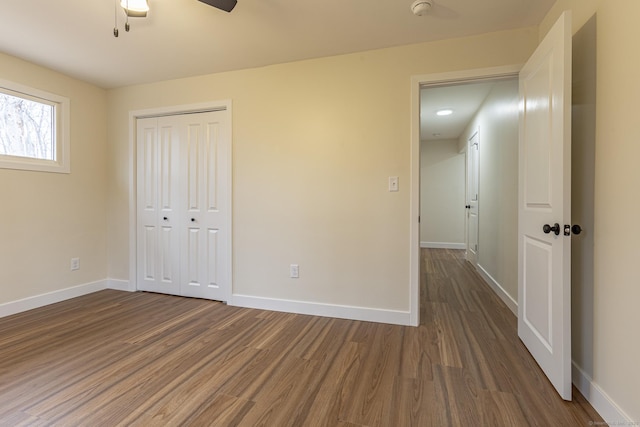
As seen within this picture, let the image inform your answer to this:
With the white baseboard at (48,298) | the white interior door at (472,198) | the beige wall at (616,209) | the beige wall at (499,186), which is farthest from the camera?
the white interior door at (472,198)

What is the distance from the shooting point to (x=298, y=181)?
2.83 metres

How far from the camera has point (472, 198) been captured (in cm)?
515

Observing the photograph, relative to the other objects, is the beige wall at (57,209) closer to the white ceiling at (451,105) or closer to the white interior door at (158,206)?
the white interior door at (158,206)

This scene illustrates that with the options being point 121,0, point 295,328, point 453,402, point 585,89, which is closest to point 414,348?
point 453,402

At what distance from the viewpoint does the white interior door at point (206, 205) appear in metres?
3.08

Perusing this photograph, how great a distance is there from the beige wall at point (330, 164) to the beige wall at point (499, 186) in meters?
0.98

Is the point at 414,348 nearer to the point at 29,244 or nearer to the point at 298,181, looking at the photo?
the point at 298,181

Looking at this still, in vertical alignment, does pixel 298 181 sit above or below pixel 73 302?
above

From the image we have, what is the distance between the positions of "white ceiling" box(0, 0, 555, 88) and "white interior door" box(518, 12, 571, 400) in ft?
2.08

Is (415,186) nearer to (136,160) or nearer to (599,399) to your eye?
(599,399)

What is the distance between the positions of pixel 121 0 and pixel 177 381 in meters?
2.40

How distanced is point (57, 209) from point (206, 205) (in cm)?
158

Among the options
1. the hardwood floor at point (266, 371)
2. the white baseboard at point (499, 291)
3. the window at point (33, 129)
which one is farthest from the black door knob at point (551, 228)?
the window at point (33, 129)

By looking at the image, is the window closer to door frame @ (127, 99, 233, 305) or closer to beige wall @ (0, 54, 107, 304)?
beige wall @ (0, 54, 107, 304)
